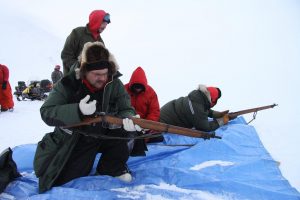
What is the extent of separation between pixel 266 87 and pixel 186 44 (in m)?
12.1

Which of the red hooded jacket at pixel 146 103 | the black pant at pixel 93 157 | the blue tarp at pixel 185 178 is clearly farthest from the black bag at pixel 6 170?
the red hooded jacket at pixel 146 103

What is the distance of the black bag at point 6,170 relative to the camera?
2133 millimetres

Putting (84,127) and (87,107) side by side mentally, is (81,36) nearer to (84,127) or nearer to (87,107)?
(84,127)

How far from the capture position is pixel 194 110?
3.45 metres

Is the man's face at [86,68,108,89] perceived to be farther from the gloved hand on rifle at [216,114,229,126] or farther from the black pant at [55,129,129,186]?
the gloved hand on rifle at [216,114,229,126]

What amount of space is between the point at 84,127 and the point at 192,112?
161cm

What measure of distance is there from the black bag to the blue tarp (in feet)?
0.15

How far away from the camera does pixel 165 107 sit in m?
3.78

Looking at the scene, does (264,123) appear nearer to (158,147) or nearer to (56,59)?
(158,147)

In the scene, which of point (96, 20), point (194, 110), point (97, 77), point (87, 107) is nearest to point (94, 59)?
point (97, 77)

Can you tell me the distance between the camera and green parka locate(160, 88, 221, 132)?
346cm

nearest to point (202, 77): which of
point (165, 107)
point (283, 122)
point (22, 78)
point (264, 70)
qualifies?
point (264, 70)

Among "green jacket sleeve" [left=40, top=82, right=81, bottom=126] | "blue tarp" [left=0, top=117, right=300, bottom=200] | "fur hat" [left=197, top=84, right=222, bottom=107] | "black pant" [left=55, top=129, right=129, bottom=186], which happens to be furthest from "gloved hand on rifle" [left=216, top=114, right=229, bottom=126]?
"green jacket sleeve" [left=40, top=82, right=81, bottom=126]

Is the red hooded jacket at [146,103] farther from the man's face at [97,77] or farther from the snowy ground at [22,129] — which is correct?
the snowy ground at [22,129]
